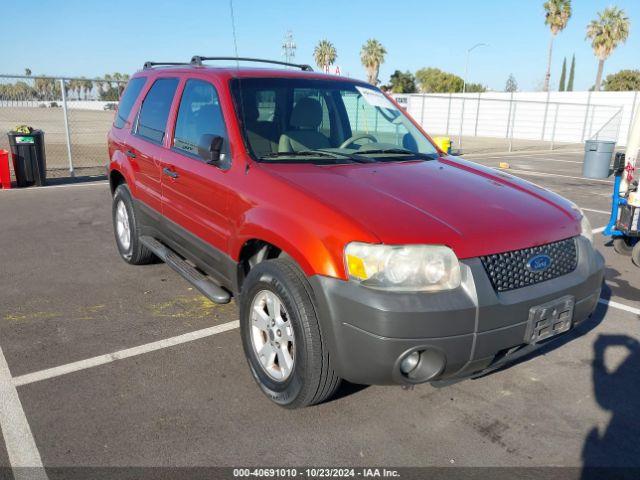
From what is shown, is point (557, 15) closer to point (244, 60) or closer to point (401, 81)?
point (401, 81)

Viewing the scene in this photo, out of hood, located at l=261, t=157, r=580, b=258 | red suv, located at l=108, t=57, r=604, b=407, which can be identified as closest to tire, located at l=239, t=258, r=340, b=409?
red suv, located at l=108, t=57, r=604, b=407

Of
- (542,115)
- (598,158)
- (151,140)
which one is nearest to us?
(151,140)

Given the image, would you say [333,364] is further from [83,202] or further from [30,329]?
[83,202]

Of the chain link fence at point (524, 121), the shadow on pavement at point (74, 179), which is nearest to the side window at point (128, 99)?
the shadow on pavement at point (74, 179)

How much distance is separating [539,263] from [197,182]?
2.30m

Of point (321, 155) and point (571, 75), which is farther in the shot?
point (571, 75)

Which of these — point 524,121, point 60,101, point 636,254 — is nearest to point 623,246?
point 636,254

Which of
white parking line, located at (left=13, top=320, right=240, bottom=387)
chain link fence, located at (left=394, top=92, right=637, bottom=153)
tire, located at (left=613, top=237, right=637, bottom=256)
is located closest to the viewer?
white parking line, located at (left=13, top=320, right=240, bottom=387)

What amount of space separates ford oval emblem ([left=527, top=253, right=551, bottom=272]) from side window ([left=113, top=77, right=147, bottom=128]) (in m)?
4.02

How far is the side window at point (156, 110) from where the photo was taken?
4.42m

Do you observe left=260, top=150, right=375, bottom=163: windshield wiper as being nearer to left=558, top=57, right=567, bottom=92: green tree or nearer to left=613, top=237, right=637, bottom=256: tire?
left=613, top=237, right=637, bottom=256: tire

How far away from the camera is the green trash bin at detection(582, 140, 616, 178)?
44.1 feet

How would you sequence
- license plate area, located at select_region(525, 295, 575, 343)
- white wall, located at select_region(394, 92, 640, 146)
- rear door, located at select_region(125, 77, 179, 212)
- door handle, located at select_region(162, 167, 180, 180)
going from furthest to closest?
white wall, located at select_region(394, 92, 640, 146)
rear door, located at select_region(125, 77, 179, 212)
door handle, located at select_region(162, 167, 180, 180)
license plate area, located at select_region(525, 295, 575, 343)

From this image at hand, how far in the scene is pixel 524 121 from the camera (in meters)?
35.4
